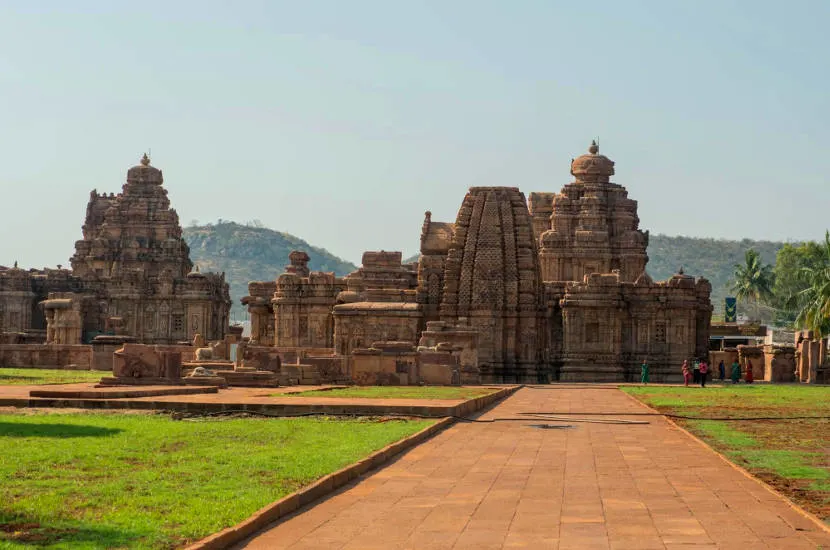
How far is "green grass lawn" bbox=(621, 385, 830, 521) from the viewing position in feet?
48.2

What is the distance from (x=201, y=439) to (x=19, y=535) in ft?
25.4

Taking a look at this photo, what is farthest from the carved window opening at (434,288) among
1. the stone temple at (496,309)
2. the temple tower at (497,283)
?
Result: the temple tower at (497,283)

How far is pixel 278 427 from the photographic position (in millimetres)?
20328

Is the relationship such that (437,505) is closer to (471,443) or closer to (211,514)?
(211,514)

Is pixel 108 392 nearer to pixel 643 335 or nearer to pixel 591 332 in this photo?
pixel 591 332

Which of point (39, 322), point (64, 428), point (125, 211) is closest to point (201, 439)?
point (64, 428)

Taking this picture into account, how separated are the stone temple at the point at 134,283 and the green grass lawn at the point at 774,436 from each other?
50502mm

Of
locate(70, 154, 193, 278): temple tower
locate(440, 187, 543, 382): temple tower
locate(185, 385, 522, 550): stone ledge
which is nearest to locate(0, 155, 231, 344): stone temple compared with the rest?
locate(70, 154, 193, 278): temple tower

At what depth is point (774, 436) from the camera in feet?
70.5

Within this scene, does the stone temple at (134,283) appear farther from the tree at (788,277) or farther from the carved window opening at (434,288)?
the tree at (788,277)

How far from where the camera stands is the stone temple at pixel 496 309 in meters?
54.3

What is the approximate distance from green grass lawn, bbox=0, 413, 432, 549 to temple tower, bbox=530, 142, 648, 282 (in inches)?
2309

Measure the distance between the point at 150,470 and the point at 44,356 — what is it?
1686 inches

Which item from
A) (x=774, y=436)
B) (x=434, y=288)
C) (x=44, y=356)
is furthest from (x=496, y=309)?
(x=774, y=436)
